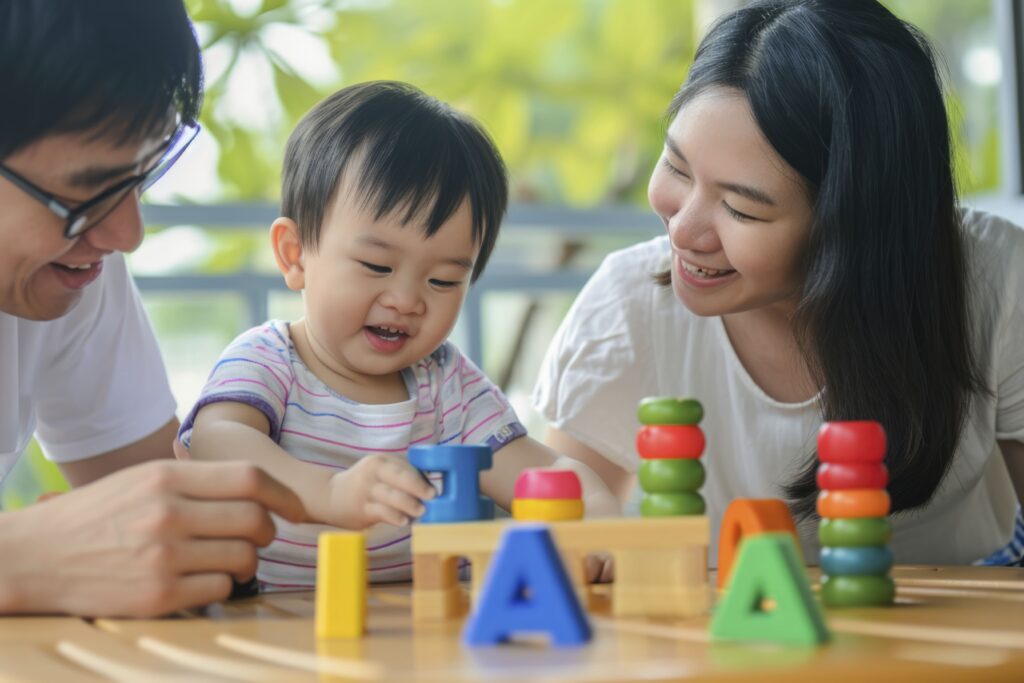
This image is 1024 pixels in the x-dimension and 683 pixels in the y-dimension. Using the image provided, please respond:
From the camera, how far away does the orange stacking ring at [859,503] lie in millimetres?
884

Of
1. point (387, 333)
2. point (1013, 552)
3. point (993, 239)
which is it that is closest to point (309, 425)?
point (387, 333)

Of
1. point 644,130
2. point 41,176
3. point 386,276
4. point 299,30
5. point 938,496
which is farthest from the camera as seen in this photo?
point 644,130

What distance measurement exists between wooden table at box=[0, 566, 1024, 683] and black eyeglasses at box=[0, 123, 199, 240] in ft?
1.18

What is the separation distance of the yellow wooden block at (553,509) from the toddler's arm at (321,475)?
82 millimetres

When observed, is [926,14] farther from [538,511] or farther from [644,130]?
[538,511]

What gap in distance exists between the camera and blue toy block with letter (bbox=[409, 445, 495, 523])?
2.91 ft

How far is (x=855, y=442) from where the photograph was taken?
0.88 m

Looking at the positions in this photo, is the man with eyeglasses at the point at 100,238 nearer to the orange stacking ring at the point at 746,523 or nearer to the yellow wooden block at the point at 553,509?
the yellow wooden block at the point at 553,509

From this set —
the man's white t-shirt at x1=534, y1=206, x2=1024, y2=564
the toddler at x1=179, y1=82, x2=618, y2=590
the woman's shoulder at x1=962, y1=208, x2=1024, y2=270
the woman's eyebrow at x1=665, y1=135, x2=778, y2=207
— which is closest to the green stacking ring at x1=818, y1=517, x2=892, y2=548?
the toddler at x1=179, y1=82, x2=618, y2=590

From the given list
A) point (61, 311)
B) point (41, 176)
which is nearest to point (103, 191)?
point (41, 176)

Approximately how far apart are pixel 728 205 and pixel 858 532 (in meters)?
0.54

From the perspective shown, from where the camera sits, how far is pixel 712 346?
166cm

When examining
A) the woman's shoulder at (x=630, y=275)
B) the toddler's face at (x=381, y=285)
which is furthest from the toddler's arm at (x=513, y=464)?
the woman's shoulder at (x=630, y=275)

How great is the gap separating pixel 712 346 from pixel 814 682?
1.07 meters
